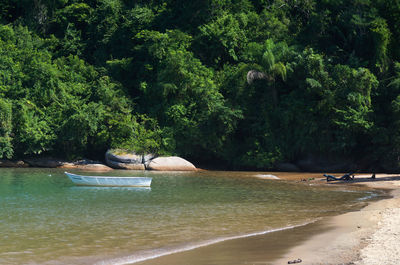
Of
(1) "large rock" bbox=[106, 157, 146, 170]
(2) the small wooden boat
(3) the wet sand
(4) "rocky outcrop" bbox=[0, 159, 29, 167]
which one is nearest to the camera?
(3) the wet sand

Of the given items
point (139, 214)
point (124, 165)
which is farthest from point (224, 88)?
point (139, 214)

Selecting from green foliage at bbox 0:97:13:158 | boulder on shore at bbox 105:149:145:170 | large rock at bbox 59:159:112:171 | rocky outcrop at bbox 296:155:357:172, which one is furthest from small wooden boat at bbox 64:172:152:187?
rocky outcrop at bbox 296:155:357:172

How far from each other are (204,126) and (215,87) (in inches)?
144

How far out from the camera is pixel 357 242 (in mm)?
11672

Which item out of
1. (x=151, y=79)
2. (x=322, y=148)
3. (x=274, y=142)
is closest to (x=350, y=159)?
(x=322, y=148)

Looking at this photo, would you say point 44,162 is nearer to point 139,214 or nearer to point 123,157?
point 123,157

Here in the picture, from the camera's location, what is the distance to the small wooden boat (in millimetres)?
26188

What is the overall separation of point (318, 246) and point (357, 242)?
1.00m

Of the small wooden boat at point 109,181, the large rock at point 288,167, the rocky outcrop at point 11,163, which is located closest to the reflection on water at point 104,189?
the small wooden boat at point 109,181

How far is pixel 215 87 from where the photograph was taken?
40844 millimetres

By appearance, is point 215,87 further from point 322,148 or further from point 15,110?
point 15,110

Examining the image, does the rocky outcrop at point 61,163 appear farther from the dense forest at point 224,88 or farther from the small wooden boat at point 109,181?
the small wooden boat at point 109,181

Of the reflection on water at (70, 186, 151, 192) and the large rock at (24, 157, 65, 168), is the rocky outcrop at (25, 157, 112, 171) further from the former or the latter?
the reflection on water at (70, 186, 151, 192)

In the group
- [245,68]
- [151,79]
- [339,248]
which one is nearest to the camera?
[339,248]
